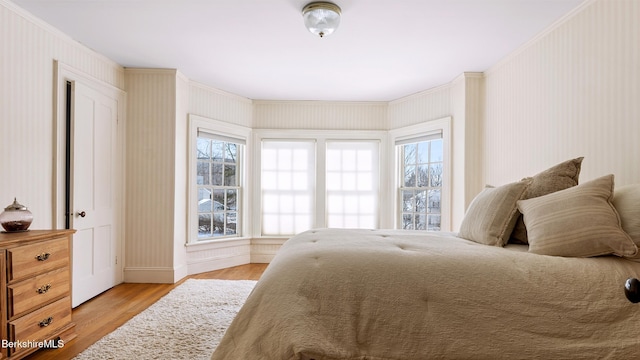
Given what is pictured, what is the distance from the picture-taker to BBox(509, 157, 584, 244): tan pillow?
1.90 metres

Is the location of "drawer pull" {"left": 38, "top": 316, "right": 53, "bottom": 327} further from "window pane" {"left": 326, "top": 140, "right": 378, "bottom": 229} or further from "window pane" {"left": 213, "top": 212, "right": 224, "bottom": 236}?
"window pane" {"left": 326, "top": 140, "right": 378, "bottom": 229}

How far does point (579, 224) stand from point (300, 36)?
8.46ft

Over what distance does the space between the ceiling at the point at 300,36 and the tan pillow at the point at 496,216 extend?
4.92 feet

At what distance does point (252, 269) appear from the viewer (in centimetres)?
473

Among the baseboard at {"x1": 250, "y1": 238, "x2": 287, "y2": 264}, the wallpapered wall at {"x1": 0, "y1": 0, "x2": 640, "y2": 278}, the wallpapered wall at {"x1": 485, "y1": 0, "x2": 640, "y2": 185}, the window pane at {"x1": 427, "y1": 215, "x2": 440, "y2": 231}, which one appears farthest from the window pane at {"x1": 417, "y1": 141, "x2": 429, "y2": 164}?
the baseboard at {"x1": 250, "y1": 238, "x2": 287, "y2": 264}

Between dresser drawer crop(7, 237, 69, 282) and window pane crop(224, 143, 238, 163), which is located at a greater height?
window pane crop(224, 143, 238, 163)

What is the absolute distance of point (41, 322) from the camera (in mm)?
2203

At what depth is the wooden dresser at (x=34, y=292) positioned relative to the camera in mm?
1981

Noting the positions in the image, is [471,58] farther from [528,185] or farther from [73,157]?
[73,157]

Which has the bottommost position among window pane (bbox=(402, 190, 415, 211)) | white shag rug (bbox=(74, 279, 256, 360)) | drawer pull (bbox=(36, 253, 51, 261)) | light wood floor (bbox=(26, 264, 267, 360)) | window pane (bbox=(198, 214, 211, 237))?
light wood floor (bbox=(26, 264, 267, 360))

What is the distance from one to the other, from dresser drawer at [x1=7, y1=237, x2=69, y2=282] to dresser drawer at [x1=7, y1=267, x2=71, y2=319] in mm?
42

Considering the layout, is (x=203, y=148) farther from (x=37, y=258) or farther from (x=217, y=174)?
(x=37, y=258)

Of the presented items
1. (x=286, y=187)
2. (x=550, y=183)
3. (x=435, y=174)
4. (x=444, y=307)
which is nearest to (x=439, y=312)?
(x=444, y=307)

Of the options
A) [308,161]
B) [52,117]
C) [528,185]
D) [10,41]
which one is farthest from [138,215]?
[528,185]
